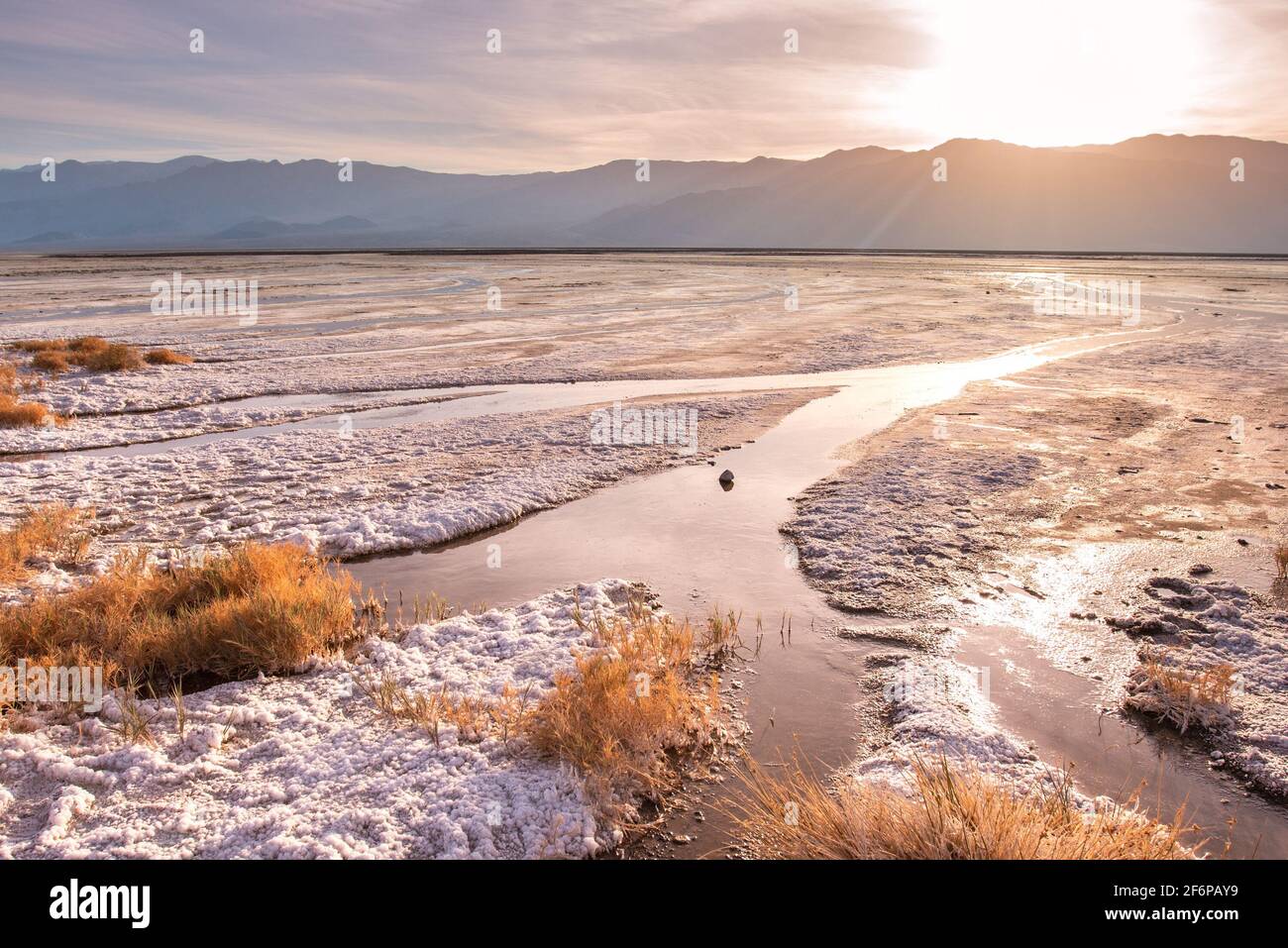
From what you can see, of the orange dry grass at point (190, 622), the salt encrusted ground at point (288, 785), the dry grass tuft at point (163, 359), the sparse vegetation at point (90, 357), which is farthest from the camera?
the dry grass tuft at point (163, 359)

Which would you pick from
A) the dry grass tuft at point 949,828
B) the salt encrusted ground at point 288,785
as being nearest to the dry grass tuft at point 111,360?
the salt encrusted ground at point 288,785

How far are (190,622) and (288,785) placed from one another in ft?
6.98

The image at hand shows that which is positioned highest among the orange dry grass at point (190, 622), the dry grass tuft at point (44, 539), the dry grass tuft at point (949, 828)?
the dry grass tuft at point (44, 539)

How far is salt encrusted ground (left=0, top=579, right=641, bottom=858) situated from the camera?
394 cm

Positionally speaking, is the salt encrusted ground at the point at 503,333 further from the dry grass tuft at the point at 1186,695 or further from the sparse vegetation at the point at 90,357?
the dry grass tuft at the point at 1186,695

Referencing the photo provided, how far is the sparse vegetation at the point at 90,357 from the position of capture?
18438mm

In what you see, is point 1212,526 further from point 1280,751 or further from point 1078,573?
point 1280,751

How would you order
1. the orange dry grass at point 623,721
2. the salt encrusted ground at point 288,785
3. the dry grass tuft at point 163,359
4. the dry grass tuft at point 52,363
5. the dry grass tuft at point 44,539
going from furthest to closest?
the dry grass tuft at point 163,359 < the dry grass tuft at point 52,363 < the dry grass tuft at point 44,539 < the orange dry grass at point 623,721 < the salt encrusted ground at point 288,785

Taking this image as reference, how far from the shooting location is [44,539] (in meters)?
7.96

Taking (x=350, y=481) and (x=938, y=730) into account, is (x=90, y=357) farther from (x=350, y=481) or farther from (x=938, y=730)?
(x=938, y=730)

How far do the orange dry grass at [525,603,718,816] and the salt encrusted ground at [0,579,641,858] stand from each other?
0.50 ft

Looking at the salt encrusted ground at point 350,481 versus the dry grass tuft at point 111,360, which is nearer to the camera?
the salt encrusted ground at point 350,481

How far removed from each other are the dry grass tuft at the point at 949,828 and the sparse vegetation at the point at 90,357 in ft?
65.3

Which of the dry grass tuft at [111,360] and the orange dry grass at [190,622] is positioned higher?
the dry grass tuft at [111,360]
